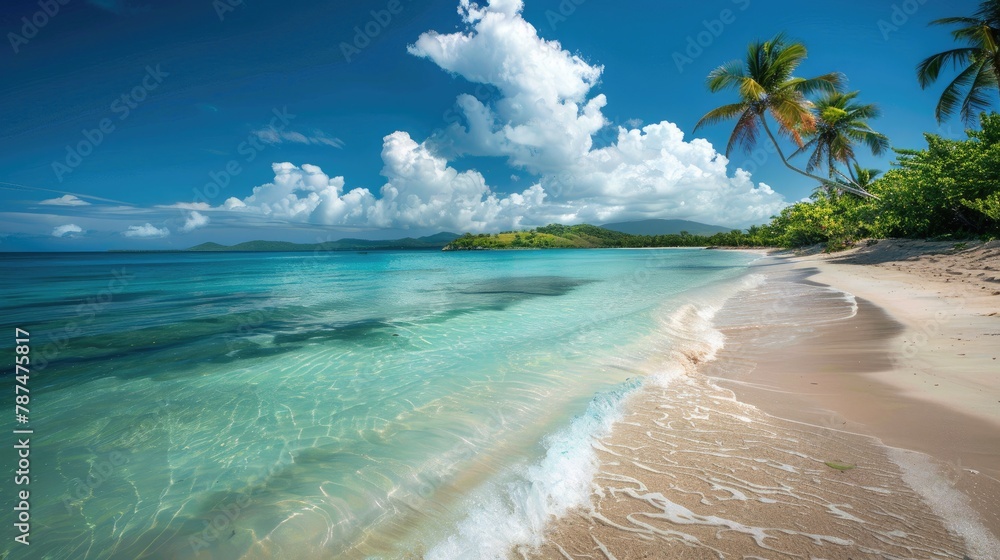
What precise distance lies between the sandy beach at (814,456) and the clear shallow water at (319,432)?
557mm

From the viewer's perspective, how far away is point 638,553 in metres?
2.59

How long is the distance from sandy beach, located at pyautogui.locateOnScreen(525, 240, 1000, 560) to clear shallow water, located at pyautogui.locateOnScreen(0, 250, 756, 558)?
1.83ft

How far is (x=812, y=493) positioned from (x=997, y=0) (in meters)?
33.0

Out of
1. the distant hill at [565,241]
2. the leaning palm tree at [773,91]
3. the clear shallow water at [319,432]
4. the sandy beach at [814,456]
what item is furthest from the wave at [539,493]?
the distant hill at [565,241]

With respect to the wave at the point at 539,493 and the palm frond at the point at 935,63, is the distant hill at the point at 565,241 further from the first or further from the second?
the wave at the point at 539,493

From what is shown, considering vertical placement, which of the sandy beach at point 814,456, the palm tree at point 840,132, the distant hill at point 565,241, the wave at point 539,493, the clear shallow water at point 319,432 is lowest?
the clear shallow water at point 319,432

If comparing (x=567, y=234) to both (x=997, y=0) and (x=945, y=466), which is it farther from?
(x=945, y=466)

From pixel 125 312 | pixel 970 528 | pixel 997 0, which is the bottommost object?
pixel 125 312

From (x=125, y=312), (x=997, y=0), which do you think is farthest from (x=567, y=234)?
(x=125, y=312)

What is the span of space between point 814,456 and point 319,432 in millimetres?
5686

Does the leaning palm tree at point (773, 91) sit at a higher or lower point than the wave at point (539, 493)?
higher

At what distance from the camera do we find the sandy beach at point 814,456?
2.60 m

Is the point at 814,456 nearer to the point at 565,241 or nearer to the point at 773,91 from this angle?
the point at 773,91

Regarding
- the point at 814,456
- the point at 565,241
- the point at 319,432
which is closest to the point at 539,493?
the point at 814,456
